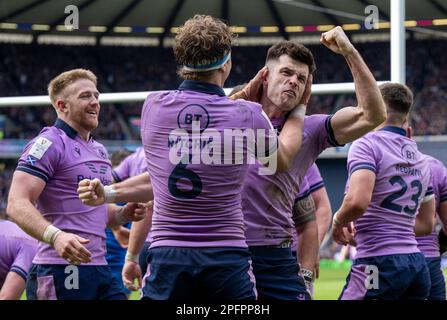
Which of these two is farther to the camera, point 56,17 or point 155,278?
point 56,17

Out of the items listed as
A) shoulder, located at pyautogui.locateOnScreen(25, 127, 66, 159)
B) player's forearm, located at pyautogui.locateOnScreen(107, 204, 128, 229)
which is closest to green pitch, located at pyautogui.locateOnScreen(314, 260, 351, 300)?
player's forearm, located at pyautogui.locateOnScreen(107, 204, 128, 229)

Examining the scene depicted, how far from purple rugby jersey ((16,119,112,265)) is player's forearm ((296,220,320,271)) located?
1167 mm

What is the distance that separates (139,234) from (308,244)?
1.74m

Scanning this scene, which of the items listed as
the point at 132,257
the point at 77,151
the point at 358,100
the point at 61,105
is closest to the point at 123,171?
the point at 132,257

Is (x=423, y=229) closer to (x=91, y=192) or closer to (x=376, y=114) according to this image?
(x=376, y=114)

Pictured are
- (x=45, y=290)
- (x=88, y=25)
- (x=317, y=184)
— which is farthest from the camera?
(x=88, y=25)

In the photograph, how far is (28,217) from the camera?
440cm

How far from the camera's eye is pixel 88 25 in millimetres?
30766

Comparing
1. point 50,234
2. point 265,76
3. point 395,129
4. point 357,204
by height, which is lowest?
point 50,234

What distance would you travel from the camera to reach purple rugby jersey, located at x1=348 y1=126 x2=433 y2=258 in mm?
5020

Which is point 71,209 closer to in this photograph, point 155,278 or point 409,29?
point 155,278

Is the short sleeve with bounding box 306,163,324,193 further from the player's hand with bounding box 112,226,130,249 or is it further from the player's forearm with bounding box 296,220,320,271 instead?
the player's hand with bounding box 112,226,130,249
